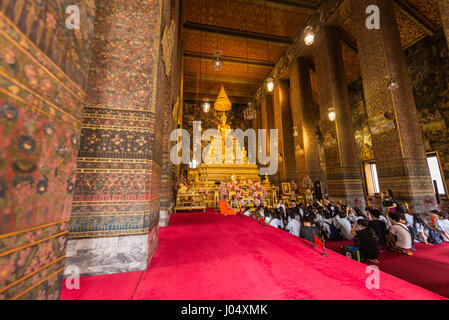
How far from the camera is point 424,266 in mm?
2646

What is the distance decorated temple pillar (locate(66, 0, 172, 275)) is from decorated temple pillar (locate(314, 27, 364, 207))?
27.0ft

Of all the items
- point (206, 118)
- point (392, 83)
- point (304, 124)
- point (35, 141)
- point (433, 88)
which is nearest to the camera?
point (35, 141)

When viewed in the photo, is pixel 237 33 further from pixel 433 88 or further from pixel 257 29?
pixel 433 88

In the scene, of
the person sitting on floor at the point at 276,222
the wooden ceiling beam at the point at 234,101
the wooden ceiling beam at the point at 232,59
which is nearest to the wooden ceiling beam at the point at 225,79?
the wooden ceiling beam at the point at 232,59

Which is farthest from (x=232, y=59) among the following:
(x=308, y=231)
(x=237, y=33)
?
(x=308, y=231)

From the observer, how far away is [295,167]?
12.1 metres

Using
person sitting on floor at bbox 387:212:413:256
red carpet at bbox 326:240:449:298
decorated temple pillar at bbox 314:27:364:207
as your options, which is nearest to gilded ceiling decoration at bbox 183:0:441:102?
decorated temple pillar at bbox 314:27:364:207

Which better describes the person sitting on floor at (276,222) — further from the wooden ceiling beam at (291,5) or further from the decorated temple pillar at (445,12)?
the wooden ceiling beam at (291,5)

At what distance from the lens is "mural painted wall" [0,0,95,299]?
87 cm

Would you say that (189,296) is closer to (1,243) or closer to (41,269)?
(41,269)

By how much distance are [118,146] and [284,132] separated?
11819 mm

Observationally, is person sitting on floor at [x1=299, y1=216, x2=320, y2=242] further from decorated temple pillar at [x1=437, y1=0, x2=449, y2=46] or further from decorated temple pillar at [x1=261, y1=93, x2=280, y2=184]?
decorated temple pillar at [x1=261, y1=93, x2=280, y2=184]

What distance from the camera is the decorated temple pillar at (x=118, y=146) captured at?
2.03 m
